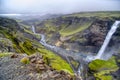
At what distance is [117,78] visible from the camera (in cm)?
13800

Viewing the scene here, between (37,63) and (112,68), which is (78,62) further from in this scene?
(37,63)

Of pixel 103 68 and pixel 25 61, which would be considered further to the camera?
pixel 103 68

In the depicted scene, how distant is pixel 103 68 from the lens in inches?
6220

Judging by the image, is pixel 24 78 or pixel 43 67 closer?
pixel 24 78

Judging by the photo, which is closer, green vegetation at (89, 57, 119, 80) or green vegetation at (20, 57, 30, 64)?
green vegetation at (20, 57, 30, 64)

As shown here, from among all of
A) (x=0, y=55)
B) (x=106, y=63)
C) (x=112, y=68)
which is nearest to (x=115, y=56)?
(x=106, y=63)

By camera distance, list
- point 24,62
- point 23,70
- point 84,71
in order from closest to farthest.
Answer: point 23,70 < point 24,62 < point 84,71

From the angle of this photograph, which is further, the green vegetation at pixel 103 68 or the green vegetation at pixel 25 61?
the green vegetation at pixel 103 68

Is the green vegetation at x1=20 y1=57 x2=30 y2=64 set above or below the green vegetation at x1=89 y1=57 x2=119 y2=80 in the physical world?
above

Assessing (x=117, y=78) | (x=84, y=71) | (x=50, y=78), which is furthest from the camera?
(x=84, y=71)

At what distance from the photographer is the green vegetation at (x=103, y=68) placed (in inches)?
5522

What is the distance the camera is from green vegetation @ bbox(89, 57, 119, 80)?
5522 inches

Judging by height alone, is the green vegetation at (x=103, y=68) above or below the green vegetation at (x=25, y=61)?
below

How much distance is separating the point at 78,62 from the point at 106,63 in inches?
837
